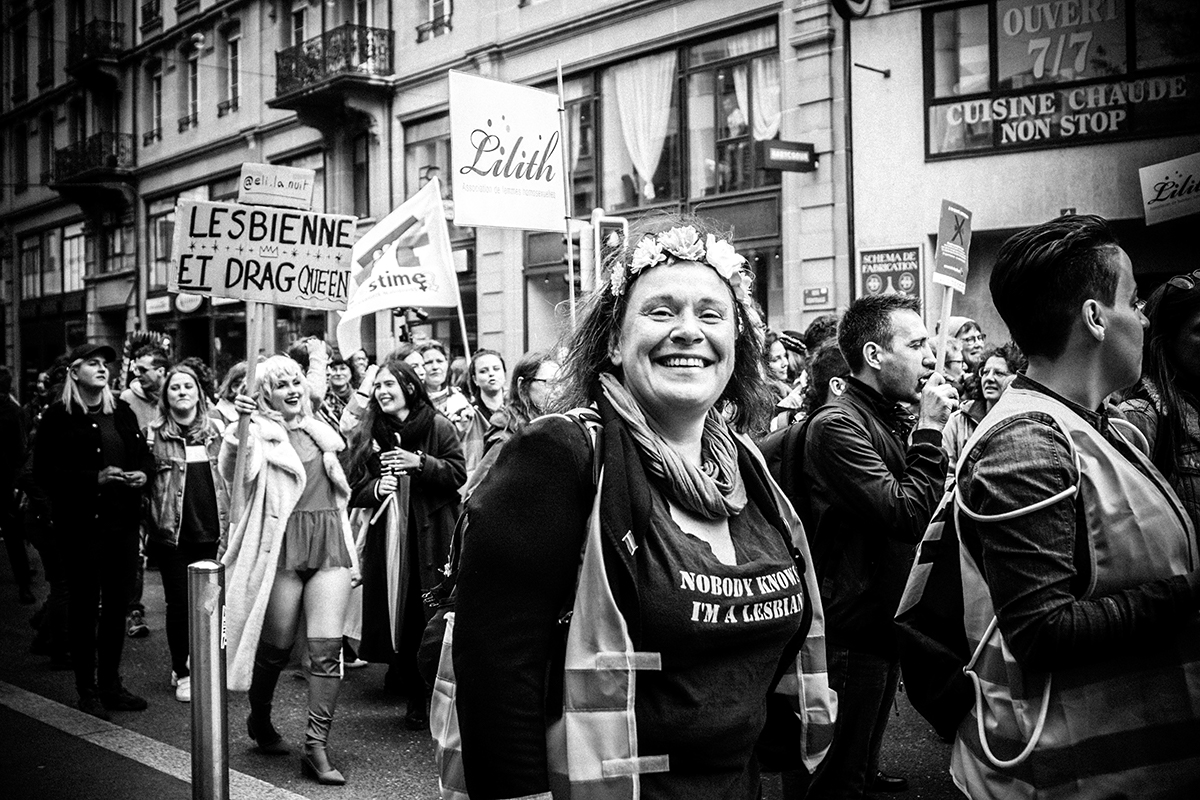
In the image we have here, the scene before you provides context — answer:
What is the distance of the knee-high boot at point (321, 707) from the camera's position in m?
5.34

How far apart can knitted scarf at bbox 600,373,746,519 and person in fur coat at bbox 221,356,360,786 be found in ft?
11.7

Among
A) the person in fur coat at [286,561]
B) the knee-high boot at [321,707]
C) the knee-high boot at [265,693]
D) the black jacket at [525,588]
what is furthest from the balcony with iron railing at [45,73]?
the black jacket at [525,588]

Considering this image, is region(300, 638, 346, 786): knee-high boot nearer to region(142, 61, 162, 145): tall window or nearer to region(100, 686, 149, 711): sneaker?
region(100, 686, 149, 711): sneaker

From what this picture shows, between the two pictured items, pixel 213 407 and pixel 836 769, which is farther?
pixel 213 407

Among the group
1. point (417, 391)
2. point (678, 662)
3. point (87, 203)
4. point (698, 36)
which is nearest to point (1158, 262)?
point (698, 36)

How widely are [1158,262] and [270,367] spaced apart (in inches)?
428

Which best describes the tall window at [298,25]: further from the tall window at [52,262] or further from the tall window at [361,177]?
the tall window at [52,262]

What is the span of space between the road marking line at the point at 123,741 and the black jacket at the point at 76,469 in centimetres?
107

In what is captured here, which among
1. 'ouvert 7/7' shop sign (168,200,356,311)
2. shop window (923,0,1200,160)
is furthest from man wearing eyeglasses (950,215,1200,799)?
shop window (923,0,1200,160)

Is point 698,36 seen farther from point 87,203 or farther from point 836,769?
point 87,203

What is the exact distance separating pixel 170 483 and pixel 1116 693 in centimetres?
689

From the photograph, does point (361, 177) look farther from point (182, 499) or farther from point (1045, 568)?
point (1045, 568)

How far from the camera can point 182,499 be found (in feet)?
23.9

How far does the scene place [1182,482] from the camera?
2.63 metres
